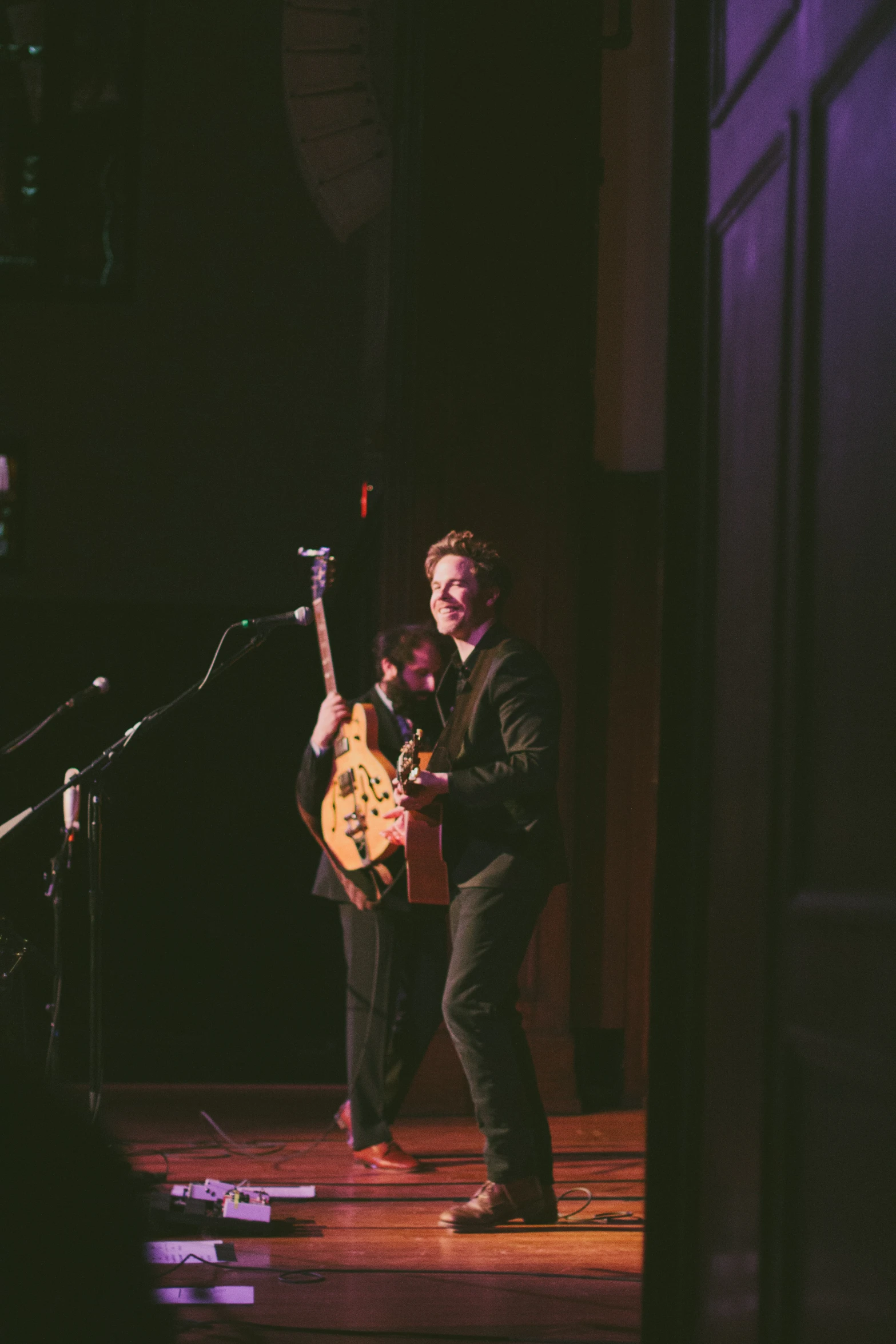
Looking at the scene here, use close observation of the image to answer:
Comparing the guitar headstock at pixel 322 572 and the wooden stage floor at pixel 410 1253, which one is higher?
the guitar headstock at pixel 322 572

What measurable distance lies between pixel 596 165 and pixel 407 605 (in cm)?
208

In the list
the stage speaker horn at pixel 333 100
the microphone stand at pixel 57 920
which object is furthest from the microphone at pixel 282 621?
the stage speaker horn at pixel 333 100

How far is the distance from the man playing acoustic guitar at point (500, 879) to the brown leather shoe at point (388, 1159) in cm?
74

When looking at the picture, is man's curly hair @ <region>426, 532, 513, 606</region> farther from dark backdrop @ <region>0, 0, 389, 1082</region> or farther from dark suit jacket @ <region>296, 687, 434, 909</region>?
dark backdrop @ <region>0, 0, 389, 1082</region>

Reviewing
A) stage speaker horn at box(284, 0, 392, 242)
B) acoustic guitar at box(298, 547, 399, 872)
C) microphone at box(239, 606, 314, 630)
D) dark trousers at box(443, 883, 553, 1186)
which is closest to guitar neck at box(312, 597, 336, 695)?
acoustic guitar at box(298, 547, 399, 872)

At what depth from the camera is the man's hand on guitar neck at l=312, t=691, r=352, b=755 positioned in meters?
4.61

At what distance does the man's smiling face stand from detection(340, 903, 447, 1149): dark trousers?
1139 mm

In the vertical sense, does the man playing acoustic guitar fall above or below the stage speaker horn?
below

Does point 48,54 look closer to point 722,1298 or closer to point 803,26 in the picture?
point 803,26

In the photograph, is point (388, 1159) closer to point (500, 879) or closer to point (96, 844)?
point (500, 879)

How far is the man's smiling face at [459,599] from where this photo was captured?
388cm

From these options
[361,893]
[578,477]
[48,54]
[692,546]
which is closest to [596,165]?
[578,477]

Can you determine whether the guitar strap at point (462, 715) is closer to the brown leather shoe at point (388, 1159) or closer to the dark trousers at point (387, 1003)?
the dark trousers at point (387, 1003)

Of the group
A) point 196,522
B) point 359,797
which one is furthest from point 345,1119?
point 196,522
